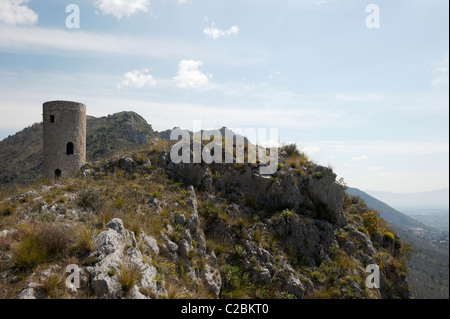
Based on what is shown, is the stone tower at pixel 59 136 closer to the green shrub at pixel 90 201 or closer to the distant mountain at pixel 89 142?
the green shrub at pixel 90 201

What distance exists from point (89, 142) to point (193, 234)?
51784 millimetres

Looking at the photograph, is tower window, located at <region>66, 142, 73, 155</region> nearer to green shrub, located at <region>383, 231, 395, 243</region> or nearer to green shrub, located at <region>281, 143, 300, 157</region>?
green shrub, located at <region>281, 143, 300, 157</region>

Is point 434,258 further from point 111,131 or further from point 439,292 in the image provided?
point 111,131

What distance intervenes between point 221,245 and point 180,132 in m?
7.98

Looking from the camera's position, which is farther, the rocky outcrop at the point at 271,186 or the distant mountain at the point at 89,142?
the distant mountain at the point at 89,142

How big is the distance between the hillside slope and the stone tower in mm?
5541

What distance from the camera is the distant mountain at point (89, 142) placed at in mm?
43125

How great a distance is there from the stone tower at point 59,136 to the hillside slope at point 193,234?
554cm

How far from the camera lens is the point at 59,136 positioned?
16.6 m

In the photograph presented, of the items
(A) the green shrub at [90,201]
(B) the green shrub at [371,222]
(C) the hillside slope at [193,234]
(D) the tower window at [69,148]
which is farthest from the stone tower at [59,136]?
(B) the green shrub at [371,222]

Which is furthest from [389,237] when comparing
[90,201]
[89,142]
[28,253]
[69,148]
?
[89,142]

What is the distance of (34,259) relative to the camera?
505 cm
